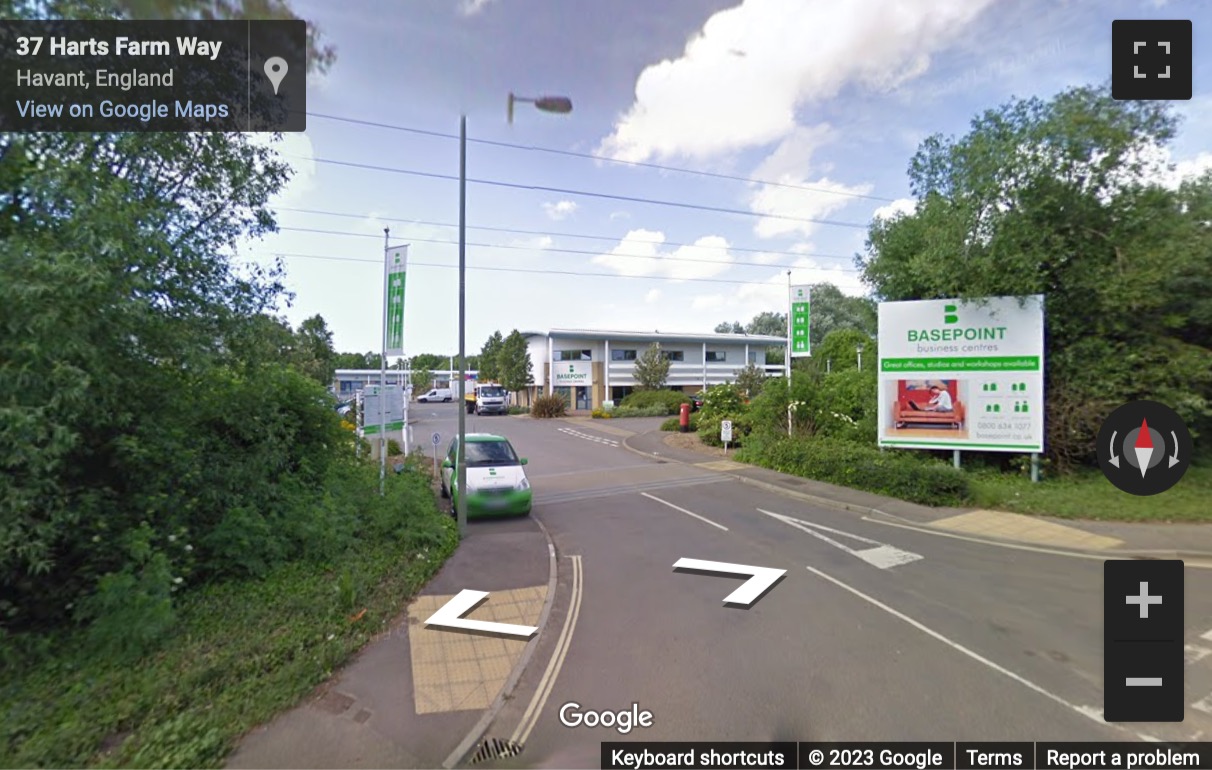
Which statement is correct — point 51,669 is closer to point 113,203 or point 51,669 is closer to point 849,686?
point 113,203

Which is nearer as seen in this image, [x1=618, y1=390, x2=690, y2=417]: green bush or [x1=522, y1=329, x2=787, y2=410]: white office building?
[x1=618, y1=390, x2=690, y2=417]: green bush

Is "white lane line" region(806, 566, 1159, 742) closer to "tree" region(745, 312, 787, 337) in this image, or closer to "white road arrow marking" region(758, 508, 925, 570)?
"white road arrow marking" region(758, 508, 925, 570)

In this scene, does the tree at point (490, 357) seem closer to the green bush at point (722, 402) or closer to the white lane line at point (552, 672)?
the green bush at point (722, 402)

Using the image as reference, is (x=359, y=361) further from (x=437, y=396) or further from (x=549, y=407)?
(x=549, y=407)

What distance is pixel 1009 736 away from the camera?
3.23 metres

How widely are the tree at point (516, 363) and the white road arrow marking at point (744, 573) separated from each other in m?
33.9

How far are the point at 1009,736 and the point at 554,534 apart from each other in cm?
611

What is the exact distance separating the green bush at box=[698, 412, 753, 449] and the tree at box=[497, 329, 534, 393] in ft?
74.2

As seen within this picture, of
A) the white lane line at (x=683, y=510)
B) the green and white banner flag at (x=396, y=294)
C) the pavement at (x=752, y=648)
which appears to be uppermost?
the green and white banner flag at (x=396, y=294)

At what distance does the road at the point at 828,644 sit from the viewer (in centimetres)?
334

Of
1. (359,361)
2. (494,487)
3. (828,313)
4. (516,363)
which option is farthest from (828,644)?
(359,361)

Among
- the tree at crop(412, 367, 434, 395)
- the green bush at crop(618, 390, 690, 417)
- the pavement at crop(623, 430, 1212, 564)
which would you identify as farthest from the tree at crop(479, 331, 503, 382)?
the pavement at crop(623, 430, 1212, 564)

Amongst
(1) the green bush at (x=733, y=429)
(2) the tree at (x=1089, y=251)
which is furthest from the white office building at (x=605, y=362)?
(2) the tree at (x=1089, y=251)

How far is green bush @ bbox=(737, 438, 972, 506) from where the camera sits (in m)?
9.66
